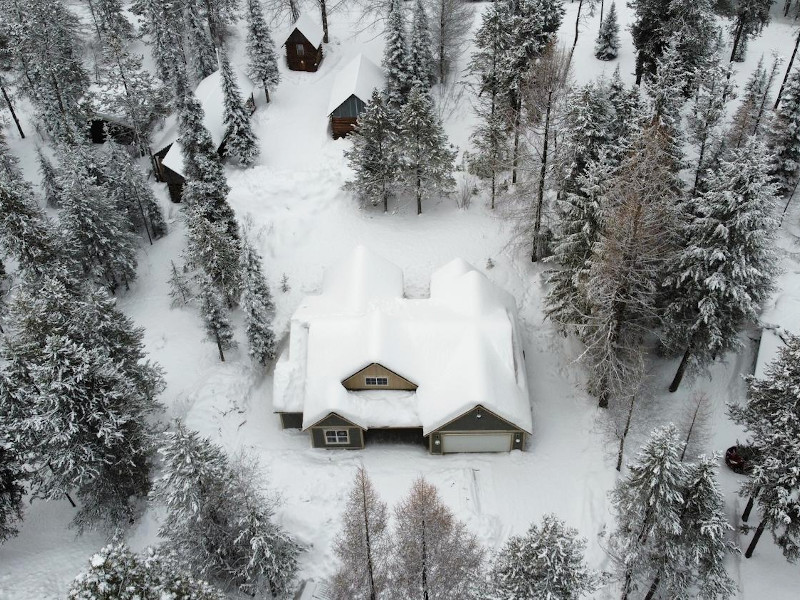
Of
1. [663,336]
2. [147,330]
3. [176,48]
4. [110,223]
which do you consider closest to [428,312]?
[663,336]

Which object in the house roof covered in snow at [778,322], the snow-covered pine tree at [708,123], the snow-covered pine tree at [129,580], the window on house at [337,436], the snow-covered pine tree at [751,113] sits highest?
the snow-covered pine tree at [708,123]

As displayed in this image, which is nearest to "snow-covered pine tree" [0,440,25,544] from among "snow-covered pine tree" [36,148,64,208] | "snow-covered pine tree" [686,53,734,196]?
"snow-covered pine tree" [36,148,64,208]

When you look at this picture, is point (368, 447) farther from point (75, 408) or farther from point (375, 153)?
point (375, 153)

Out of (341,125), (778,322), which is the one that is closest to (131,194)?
(341,125)

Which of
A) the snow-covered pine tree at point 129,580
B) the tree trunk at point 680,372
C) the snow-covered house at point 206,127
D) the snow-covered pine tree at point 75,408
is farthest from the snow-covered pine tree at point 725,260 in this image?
the snow-covered house at point 206,127

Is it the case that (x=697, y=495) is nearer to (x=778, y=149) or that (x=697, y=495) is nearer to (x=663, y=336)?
(x=663, y=336)

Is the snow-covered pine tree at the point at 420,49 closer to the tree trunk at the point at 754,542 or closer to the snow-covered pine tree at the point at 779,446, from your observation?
the snow-covered pine tree at the point at 779,446
